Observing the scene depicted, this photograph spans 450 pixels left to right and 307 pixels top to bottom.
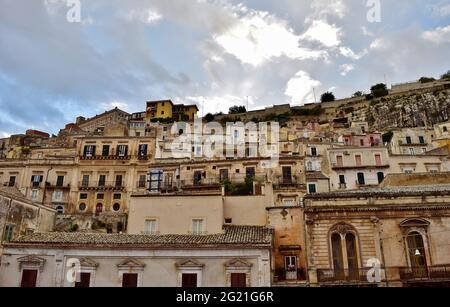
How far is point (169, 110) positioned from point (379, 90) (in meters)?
50.3

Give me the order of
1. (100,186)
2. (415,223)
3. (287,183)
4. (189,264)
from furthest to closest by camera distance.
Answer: (100,186) → (287,183) → (415,223) → (189,264)

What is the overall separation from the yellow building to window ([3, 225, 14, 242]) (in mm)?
66491

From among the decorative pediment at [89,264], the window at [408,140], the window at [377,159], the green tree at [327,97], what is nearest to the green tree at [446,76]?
the green tree at [327,97]

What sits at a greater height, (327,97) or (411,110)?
(327,97)

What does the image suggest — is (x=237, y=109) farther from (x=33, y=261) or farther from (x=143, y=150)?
(x=33, y=261)

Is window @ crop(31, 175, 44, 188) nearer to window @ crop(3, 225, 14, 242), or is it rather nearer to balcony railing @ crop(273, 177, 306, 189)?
window @ crop(3, 225, 14, 242)

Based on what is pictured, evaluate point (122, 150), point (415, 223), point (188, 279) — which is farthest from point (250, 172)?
point (188, 279)

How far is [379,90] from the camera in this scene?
333ft

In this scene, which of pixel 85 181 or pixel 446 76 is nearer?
pixel 85 181

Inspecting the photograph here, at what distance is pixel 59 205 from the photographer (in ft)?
167

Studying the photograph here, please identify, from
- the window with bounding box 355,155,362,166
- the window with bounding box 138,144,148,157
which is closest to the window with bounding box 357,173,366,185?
the window with bounding box 355,155,362,166
